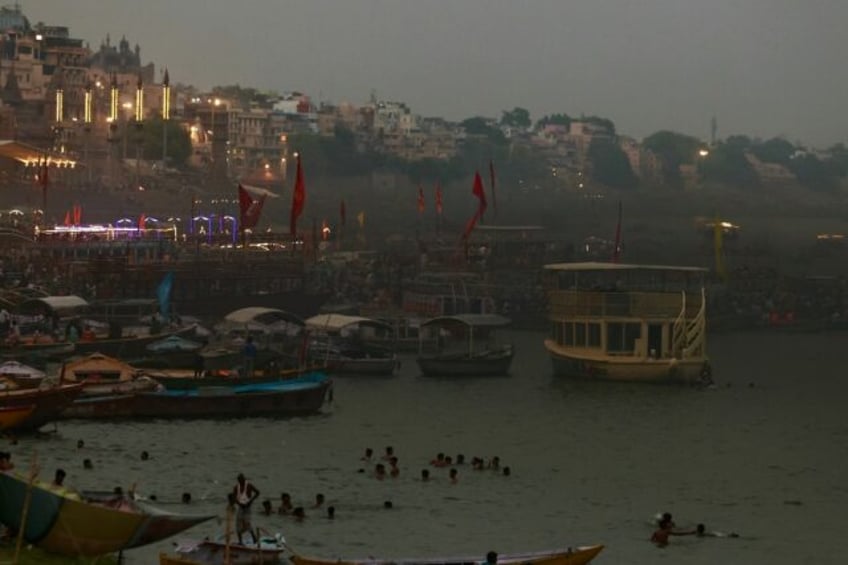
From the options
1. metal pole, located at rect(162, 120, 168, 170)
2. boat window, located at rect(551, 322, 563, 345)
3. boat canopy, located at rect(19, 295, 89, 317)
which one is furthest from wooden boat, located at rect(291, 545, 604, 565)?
metal pole, located at rect(162, 120, 168, 170)

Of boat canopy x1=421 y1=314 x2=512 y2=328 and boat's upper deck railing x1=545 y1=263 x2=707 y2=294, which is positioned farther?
boat's upper deck railing x1=545 y1=263 x2=707 y2=294

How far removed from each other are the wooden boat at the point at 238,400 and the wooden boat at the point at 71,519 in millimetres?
21967

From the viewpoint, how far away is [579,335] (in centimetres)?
6544

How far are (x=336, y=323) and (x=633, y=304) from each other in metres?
11.0

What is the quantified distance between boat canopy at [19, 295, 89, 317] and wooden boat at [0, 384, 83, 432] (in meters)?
22.7

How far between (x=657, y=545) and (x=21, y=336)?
105 ft

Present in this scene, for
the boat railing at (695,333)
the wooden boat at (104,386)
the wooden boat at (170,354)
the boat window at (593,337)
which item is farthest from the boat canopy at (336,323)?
the wooden boat at (104,386)

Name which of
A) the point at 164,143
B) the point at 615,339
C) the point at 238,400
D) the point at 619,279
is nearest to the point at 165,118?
the point at 164,143

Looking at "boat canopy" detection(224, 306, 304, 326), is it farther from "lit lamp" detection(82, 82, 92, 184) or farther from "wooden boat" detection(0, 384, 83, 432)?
"lit lamp" detection(82, 82, 92, 184)

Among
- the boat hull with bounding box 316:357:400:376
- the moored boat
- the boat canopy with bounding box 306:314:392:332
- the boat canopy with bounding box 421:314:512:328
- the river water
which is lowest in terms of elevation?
the river water

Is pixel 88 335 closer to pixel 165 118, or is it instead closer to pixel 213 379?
pixel 213 379

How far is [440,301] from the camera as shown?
3300 inches

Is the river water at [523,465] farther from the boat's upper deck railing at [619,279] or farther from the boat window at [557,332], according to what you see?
the boat's upper deck railing at [619,279]

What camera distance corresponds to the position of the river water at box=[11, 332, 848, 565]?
3744 centimetres
